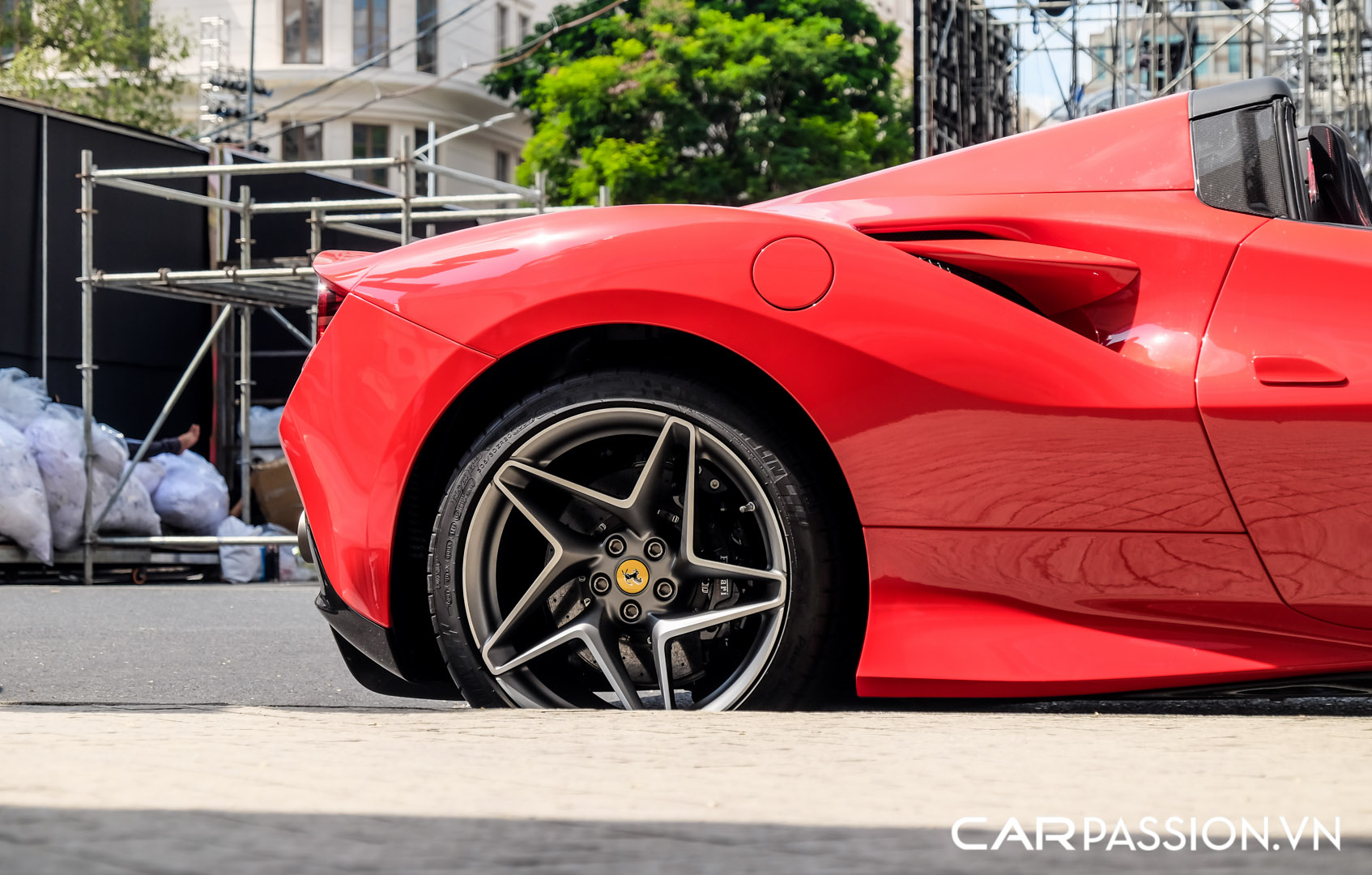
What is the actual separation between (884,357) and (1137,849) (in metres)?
1.17

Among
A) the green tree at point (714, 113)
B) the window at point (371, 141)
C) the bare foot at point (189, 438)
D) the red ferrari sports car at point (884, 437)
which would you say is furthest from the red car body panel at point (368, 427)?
the window at point (371, 141)

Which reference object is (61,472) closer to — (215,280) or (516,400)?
(215,280)

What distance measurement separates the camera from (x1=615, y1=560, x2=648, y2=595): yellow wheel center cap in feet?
9.07

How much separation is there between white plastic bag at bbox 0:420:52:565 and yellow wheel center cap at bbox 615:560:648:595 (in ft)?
24.0

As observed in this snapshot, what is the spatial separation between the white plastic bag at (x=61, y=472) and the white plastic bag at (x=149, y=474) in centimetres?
55

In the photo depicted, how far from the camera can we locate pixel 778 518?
8.83 ft

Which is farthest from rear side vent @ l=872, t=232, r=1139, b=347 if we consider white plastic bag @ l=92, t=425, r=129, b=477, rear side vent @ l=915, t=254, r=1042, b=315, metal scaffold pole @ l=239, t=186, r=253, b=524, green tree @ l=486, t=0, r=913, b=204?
green tree @ l=486, t=0, r=913, b=204

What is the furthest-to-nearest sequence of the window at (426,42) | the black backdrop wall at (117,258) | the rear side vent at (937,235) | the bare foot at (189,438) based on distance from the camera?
the window at (426,42) → the bare foot at (189,438) → the black backdrop wall at (117,258) → the rear side vent at (937,235)

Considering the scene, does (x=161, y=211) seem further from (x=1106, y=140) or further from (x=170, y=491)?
(x=1106, y=140)

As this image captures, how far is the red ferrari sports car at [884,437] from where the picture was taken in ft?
8.50

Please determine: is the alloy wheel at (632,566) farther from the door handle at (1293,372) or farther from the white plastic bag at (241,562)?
the white plastic bag at (241,562)

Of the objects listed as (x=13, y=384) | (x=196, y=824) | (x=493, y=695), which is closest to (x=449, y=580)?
(x=493, y=695)

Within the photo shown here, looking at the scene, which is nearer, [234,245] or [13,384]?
[13,384]

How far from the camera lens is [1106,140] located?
2912 millimetres
